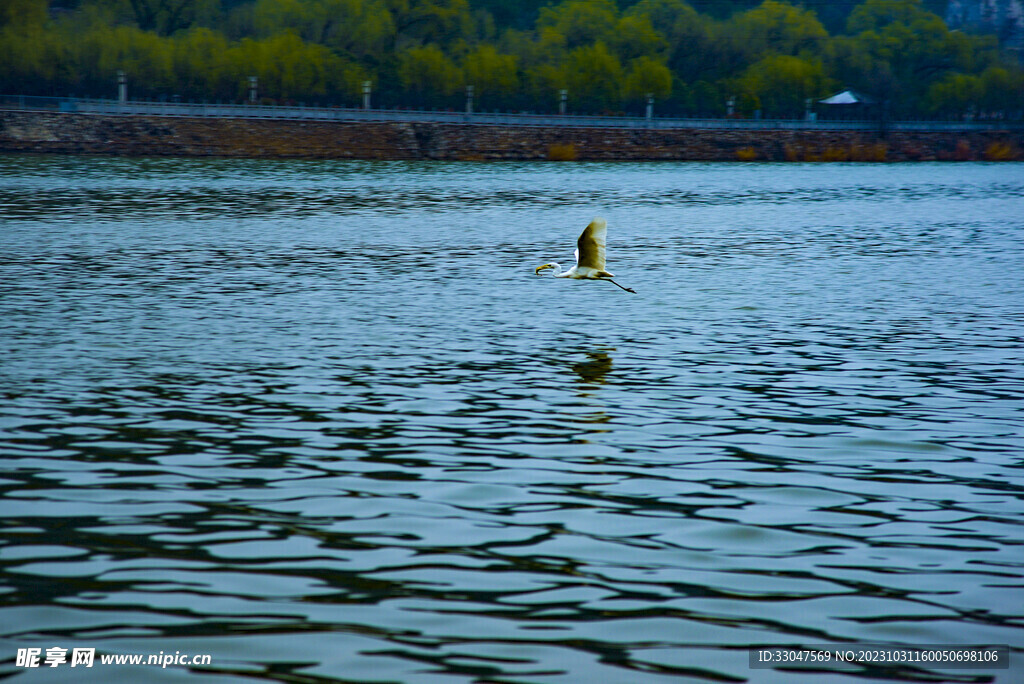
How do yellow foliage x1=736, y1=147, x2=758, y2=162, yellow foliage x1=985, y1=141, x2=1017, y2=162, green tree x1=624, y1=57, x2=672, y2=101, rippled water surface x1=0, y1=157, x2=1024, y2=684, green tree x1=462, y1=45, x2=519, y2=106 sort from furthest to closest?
green tree x1=624, y1=57, x2=672, y2=101, green tree x1=462, y1=45, x2=519, y2=106, yellow foliage x1=985, y1=141, x2=1017, y2=162, yellow foliage x1=736, y1=147, x2=758, y2=162, rippled water surface x1=0, y1=157, x2=1024, y2=684

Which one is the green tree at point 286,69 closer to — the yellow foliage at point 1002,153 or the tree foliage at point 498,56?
the tree foliage at point 498,56

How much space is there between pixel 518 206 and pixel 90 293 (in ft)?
90.8

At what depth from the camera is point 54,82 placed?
93.7 metres

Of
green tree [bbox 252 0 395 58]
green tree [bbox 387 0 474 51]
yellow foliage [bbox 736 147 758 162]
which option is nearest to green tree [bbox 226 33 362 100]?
green tree [bbox 252 0 395 58]

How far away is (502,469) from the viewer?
10.0 metres

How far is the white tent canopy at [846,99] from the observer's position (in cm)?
12619

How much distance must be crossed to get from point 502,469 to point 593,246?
6094mm

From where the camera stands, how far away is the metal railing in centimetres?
8331

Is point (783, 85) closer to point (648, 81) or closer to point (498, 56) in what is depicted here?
point (648, 81)

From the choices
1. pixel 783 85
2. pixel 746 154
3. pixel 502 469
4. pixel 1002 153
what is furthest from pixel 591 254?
pixel 783 85

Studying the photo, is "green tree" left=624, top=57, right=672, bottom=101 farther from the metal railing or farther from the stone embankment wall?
the stone embankment wall

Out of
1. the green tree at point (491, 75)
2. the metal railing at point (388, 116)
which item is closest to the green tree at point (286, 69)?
the metal railing at point (388, 116)

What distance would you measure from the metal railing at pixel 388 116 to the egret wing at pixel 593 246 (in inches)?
2845

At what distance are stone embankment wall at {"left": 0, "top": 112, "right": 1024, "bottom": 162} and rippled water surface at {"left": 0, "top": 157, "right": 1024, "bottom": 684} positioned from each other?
56.5m
